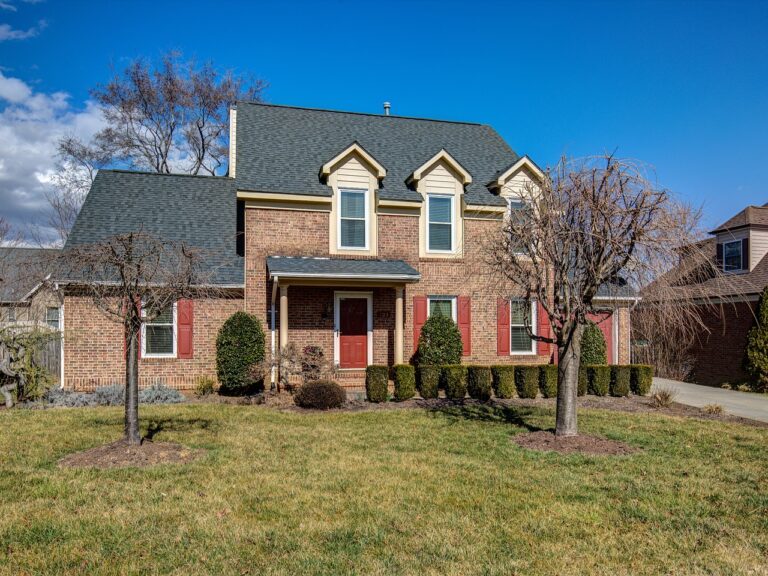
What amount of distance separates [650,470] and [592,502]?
1892mm

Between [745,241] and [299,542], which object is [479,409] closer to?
[299,542]

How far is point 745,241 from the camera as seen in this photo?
20.2 m

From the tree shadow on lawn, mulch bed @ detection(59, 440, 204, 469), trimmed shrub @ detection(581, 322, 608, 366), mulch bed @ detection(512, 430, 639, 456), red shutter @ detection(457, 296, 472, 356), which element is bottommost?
the tree shadow on lawn

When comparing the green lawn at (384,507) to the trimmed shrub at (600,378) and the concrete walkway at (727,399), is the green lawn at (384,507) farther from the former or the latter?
the trimmed shrub at (600,378)

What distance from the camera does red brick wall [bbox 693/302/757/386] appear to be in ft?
61.7

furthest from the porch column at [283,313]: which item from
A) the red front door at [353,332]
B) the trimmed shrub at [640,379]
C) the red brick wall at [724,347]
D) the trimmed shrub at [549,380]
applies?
the red brick wall at [724,347]

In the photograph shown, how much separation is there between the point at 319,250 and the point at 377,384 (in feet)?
14.5

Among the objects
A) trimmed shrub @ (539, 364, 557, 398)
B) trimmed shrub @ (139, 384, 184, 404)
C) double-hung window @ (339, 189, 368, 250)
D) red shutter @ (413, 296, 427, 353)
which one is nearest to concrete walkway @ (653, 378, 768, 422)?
trimmed shrub @ (539, 364, 557, 398)

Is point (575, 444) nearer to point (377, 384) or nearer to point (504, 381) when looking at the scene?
point (504, 381)

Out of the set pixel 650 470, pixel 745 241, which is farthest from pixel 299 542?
pixel 745 241

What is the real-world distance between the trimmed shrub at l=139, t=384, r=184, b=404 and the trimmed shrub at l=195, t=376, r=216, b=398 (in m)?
0.68

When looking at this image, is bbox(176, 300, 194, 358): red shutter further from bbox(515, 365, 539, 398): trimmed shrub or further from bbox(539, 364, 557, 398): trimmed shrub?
bbox(539, 364, 557, 398): trimmed shrub

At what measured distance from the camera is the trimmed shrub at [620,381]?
49.4 feet

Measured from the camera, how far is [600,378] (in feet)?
49.1
